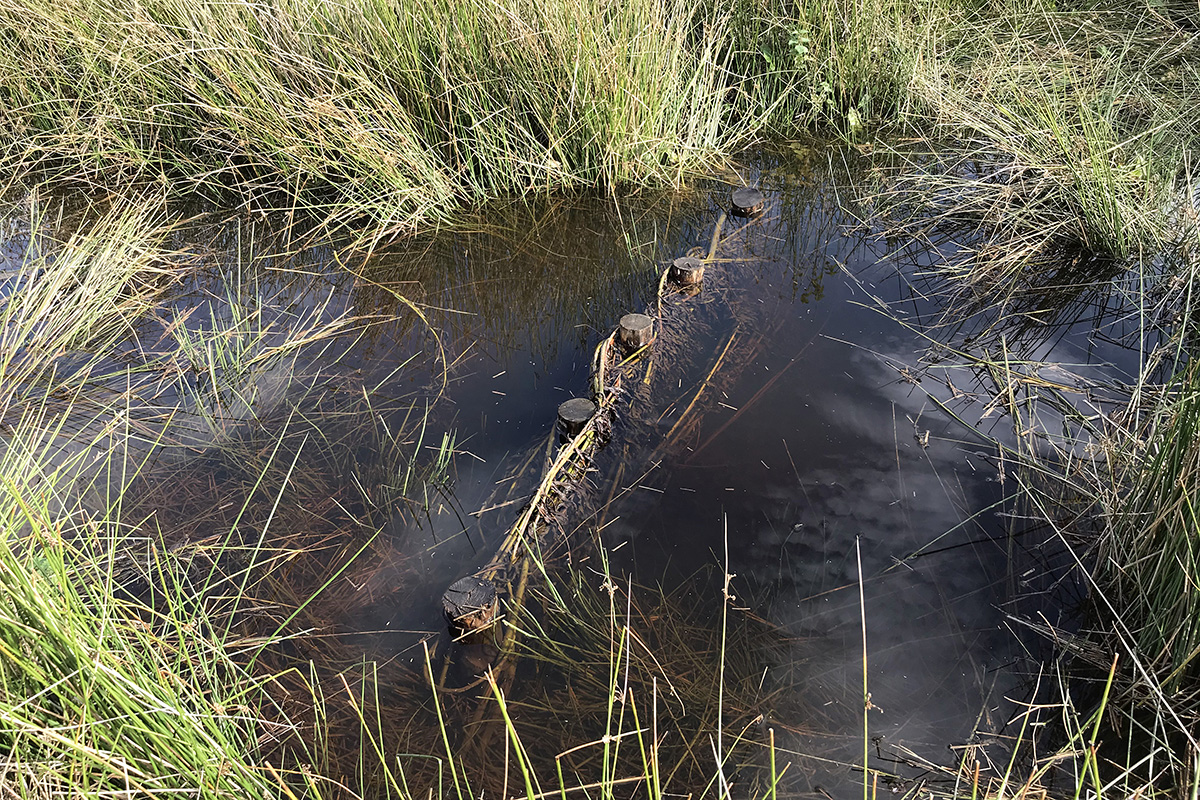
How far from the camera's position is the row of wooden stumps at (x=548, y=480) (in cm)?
186

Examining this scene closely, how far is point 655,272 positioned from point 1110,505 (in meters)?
1.93

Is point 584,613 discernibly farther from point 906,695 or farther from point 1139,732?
point 1139,732

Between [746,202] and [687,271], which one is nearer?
[687,271]

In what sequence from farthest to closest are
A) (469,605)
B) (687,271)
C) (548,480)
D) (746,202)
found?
1. (746,202)
2. (687,271)
3. (548,480)
4. (469,605)

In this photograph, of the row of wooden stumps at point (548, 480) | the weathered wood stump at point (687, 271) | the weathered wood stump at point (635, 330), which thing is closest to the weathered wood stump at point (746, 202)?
the row of wooden stumps at point (548, 480)

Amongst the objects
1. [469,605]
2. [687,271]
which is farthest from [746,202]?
[469,605]

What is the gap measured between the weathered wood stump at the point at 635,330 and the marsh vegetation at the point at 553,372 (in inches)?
4.6

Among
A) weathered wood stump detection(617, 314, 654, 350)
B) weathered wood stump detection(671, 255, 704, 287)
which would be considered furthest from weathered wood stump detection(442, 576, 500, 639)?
weathered wood stump detection(671, 255, 704, 287)

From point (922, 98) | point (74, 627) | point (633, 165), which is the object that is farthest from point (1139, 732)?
point (922, 98)

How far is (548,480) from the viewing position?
2211mm

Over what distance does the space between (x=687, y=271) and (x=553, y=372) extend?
734 mm

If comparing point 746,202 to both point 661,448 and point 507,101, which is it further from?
point 661,448

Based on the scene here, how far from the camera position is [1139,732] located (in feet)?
5.31

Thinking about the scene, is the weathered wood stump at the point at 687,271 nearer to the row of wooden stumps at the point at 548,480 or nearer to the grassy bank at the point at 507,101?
the row of wooden stumps at the point at 548,480
